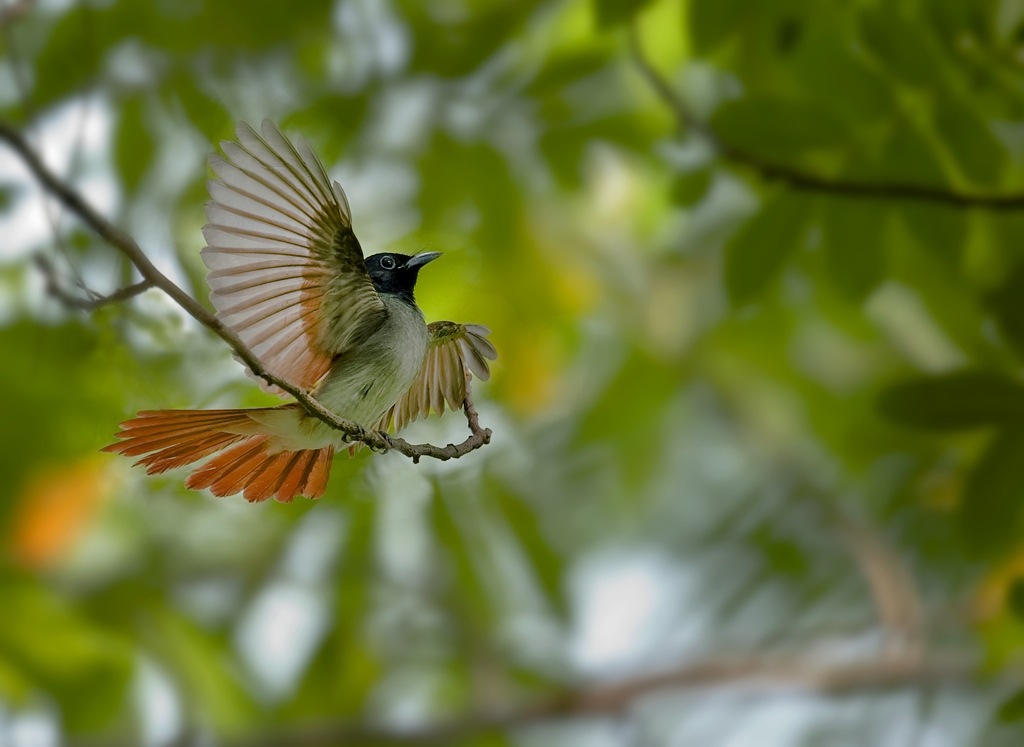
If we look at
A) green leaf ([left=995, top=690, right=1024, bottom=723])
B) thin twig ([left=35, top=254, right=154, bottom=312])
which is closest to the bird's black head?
thin twig ([left=35, top=254, right=154, bottom=312])

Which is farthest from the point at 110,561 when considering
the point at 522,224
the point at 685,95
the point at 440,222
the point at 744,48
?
the point at 440,222

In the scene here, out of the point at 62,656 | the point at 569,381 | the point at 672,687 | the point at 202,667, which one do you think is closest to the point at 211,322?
the point at 62,656

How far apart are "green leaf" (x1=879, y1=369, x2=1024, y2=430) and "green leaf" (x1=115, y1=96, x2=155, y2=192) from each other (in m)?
0.61

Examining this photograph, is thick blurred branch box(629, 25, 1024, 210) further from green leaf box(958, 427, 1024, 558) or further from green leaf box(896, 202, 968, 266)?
green leaf box(958, 427, 1024, 558)

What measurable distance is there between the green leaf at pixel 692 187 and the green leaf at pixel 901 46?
17 centimetres

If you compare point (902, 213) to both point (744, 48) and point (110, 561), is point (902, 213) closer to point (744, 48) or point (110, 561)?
point (744, 48)

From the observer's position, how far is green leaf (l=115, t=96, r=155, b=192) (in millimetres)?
808

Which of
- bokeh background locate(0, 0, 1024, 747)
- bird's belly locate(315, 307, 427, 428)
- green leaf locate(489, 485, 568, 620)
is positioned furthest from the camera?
green leaf locate(489, 485, 568, 620)

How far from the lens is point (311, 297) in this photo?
396 mm

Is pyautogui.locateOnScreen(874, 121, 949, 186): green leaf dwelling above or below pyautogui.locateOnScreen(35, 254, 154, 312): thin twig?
above

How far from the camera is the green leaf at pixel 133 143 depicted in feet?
2.65

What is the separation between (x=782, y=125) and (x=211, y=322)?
0.65 meters

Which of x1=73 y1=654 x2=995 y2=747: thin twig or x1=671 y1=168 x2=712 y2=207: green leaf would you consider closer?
x1=671 y1=168 x2=712 y2=207: green leaf

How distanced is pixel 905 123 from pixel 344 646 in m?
1.09
